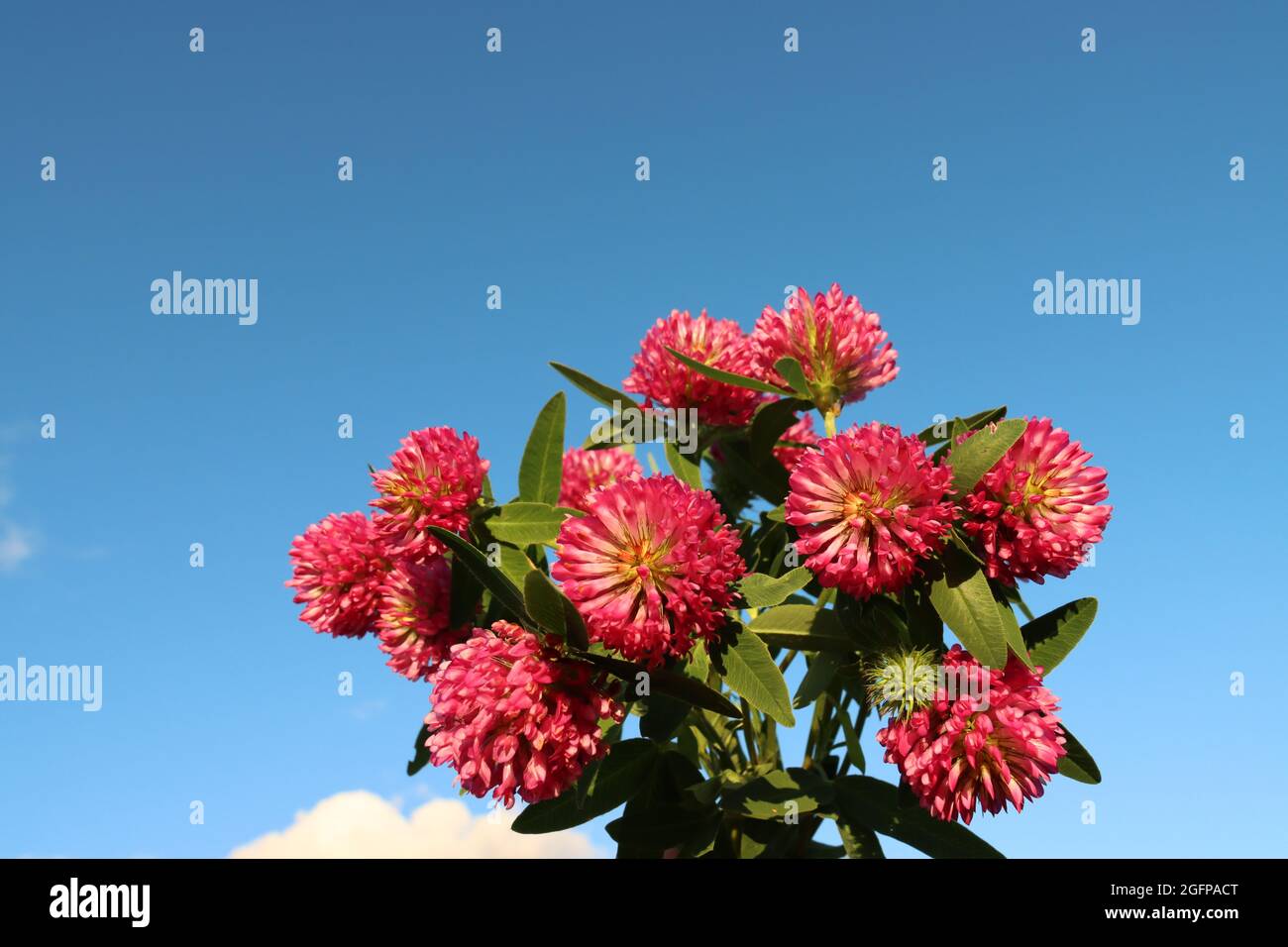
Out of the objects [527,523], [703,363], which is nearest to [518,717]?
[527,523]

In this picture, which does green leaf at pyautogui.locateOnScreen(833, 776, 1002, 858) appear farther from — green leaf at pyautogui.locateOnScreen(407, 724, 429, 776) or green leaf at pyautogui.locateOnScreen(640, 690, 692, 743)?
green leaf at pyautogui.locateOnScreen(407, 724, 429, 776)

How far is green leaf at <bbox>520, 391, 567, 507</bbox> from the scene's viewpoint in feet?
8.77

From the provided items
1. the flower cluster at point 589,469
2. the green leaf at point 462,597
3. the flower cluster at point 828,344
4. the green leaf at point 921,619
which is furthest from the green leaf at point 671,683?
the flower cluster at point 589,469

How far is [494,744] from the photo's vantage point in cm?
190

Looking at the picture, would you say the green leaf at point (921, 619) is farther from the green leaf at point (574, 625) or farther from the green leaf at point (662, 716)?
the green leaf at point (574, 625)

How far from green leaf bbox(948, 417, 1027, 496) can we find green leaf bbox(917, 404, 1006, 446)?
0.48 ft

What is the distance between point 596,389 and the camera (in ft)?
9.25

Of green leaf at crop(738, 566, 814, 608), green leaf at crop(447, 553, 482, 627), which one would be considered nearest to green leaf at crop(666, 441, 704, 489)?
green leaf at crop(447, 553, 482, 627)

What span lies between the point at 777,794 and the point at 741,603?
0.59 meters

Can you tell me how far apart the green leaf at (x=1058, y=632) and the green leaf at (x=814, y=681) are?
0.48m

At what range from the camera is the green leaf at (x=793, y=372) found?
2.48m

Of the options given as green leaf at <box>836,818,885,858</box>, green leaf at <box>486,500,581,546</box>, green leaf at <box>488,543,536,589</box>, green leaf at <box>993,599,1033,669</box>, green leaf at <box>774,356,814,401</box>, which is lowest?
green leaf at <box>836,818,885,858</box>
